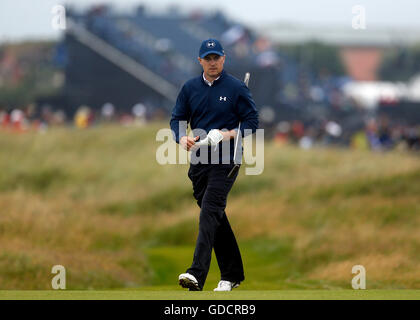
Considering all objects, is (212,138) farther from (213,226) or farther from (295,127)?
(295,127)

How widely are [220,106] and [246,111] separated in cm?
28

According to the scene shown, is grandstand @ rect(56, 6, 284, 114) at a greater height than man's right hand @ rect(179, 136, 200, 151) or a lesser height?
greater

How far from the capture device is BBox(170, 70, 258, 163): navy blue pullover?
33.9ft

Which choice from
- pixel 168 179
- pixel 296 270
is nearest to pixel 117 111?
pixel 168 179

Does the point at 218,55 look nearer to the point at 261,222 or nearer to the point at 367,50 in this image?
the point at 261,222

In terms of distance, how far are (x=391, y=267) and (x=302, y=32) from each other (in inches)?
1936

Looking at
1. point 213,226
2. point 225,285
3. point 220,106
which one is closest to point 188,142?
point 220,106

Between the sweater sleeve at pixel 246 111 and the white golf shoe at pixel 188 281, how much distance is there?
1574 mm

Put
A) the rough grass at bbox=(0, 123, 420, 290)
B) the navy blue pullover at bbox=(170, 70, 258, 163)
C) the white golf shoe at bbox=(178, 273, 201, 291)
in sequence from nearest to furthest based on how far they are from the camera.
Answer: the white golf shoe at bbox=(178, 273, 201, 291) < the navy blue pullover at bbox=(170, 70, 258, 163) < the rough grass at bbox=(0, 123, 420, 290)

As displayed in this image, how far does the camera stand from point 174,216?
2828 centimetres

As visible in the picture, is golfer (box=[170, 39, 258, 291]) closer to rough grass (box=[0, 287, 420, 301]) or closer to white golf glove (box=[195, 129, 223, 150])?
white golf glove (box=[195, 129, 223, 150])

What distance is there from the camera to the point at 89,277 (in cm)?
1673

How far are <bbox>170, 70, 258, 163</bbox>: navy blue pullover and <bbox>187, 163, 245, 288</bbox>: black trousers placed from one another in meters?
0.18

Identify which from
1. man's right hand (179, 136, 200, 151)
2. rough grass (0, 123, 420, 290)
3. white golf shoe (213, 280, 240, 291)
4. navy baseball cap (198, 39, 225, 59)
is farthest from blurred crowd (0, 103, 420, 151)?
man's right hand (179, 136, 200, 151)
